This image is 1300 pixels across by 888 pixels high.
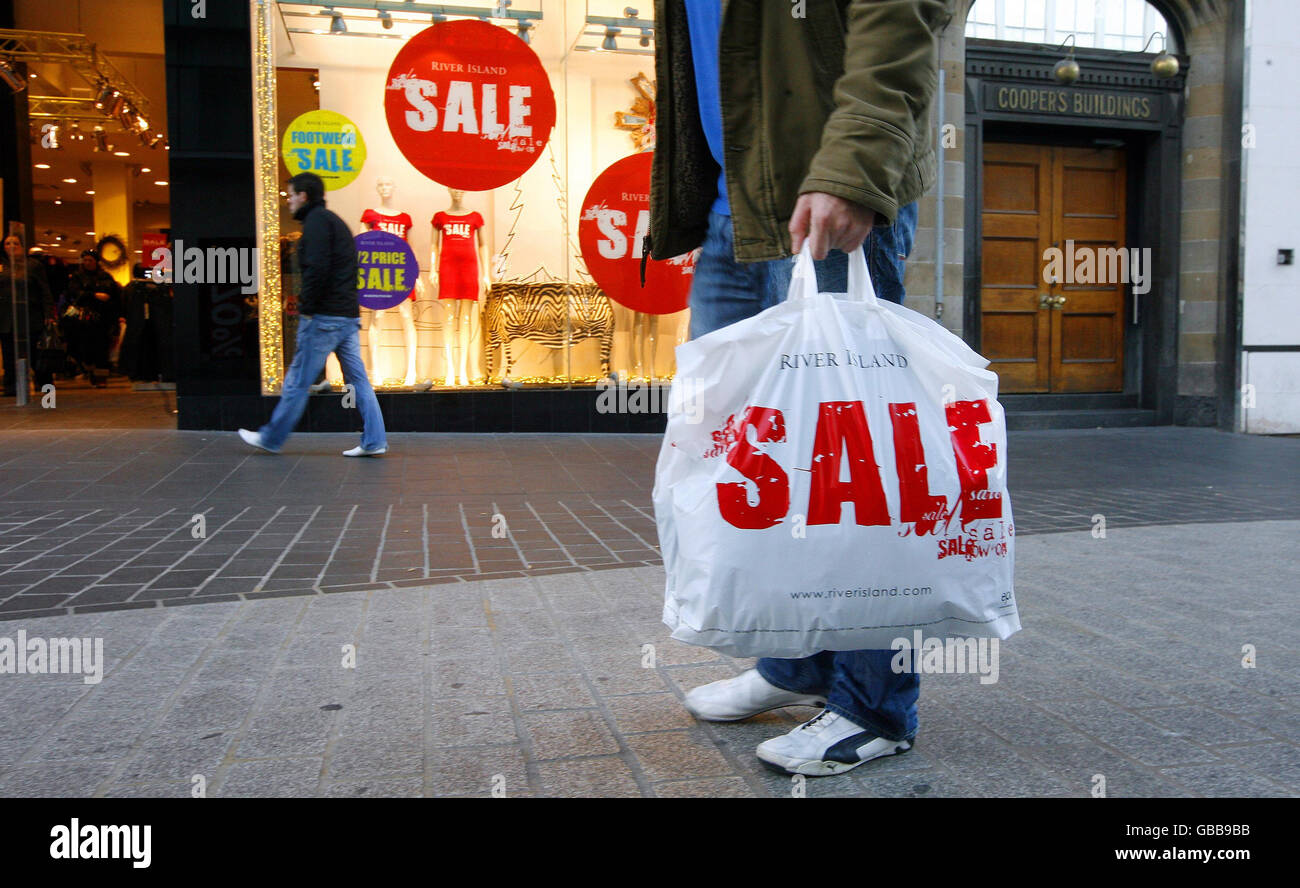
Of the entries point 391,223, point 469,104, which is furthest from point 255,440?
point 469,104

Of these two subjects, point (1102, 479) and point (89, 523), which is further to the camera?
point (1102, 479)

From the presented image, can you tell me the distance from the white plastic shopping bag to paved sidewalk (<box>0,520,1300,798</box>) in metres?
0.44

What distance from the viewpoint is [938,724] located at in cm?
263

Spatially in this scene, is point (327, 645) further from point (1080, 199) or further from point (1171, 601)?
point (1080, 199)

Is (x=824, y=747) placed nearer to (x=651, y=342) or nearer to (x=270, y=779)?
(x=270, y=779)

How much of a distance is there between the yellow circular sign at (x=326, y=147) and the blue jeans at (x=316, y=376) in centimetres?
232

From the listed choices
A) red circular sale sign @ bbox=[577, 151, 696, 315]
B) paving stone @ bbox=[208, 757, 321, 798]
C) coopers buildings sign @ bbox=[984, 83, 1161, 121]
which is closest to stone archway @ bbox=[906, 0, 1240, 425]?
coopers buildings sign @ bbox=[984, 83, 1161, 121]

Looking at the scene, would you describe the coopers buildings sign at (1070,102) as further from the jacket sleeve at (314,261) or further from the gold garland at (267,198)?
the gold garland at (267,198)

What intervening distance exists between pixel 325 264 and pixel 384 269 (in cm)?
208

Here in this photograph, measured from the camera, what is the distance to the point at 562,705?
278 centimetres

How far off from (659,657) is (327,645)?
1.02 meters
